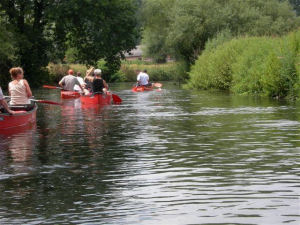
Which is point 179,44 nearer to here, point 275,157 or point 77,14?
point 77,14

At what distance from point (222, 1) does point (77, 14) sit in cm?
1274

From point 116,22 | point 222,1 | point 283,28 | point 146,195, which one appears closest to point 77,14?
point 116,22

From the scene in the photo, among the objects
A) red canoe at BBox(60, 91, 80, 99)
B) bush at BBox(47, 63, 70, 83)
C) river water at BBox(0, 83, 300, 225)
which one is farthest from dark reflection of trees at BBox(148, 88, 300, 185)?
bush at BBox(47, 63, 70, 83)

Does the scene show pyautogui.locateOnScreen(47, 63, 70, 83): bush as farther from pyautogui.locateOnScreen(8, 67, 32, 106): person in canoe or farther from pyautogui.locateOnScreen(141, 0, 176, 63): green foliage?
pyautogui.locateOnScreen(8, 67, 32, 106): person in canoe

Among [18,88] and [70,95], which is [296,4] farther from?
[18,88]

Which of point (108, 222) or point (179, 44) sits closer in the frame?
point (108, 222)

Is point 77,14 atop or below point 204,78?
atop

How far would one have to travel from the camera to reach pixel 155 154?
1355 cm

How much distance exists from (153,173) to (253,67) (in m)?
26.2

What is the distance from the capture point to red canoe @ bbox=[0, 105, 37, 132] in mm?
18625

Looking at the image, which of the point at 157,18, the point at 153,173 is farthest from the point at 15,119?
the point at 157,18

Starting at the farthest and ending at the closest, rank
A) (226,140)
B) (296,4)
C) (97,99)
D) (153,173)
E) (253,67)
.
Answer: (296,4) < (253,67) < (97,99) < (226,140) < (153,173)

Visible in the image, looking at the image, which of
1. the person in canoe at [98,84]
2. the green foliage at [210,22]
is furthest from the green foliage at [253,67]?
the person in canoe at [98,84]

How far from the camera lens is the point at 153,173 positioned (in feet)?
36.7
